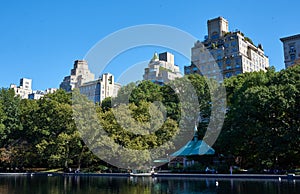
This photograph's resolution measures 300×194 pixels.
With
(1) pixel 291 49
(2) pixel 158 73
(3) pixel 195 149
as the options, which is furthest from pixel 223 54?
(3) pixel 195 149

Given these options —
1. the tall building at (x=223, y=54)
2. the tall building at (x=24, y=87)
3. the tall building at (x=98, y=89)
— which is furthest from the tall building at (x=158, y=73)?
the tall building at (x=24, y=87)

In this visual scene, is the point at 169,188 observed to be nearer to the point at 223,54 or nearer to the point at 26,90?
the point at 223,54

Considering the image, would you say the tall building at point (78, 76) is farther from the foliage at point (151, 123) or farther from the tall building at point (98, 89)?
the foliage at point (151, 123)

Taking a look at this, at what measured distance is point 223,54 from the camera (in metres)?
75.2

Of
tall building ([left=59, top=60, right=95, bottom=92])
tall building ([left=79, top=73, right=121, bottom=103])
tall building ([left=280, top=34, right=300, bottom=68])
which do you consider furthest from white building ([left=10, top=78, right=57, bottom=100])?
tall building ([left=280, top=34, right=300, bottom=68])

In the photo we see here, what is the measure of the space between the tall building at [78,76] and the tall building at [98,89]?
5.30 m

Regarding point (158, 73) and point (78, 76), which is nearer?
point (158, 73)

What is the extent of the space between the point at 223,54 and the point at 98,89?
57.7m

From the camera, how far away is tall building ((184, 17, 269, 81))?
240 ft

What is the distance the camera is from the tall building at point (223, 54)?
73188 millimetres

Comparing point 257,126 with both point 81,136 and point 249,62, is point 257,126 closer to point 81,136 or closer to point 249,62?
point 81,136

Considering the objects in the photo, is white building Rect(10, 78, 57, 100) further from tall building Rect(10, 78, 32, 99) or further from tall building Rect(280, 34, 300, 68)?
tall building Rect(280, 34, 300, 68)

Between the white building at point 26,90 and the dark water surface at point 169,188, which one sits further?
the white building at point 26,90

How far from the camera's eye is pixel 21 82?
6742 inches
